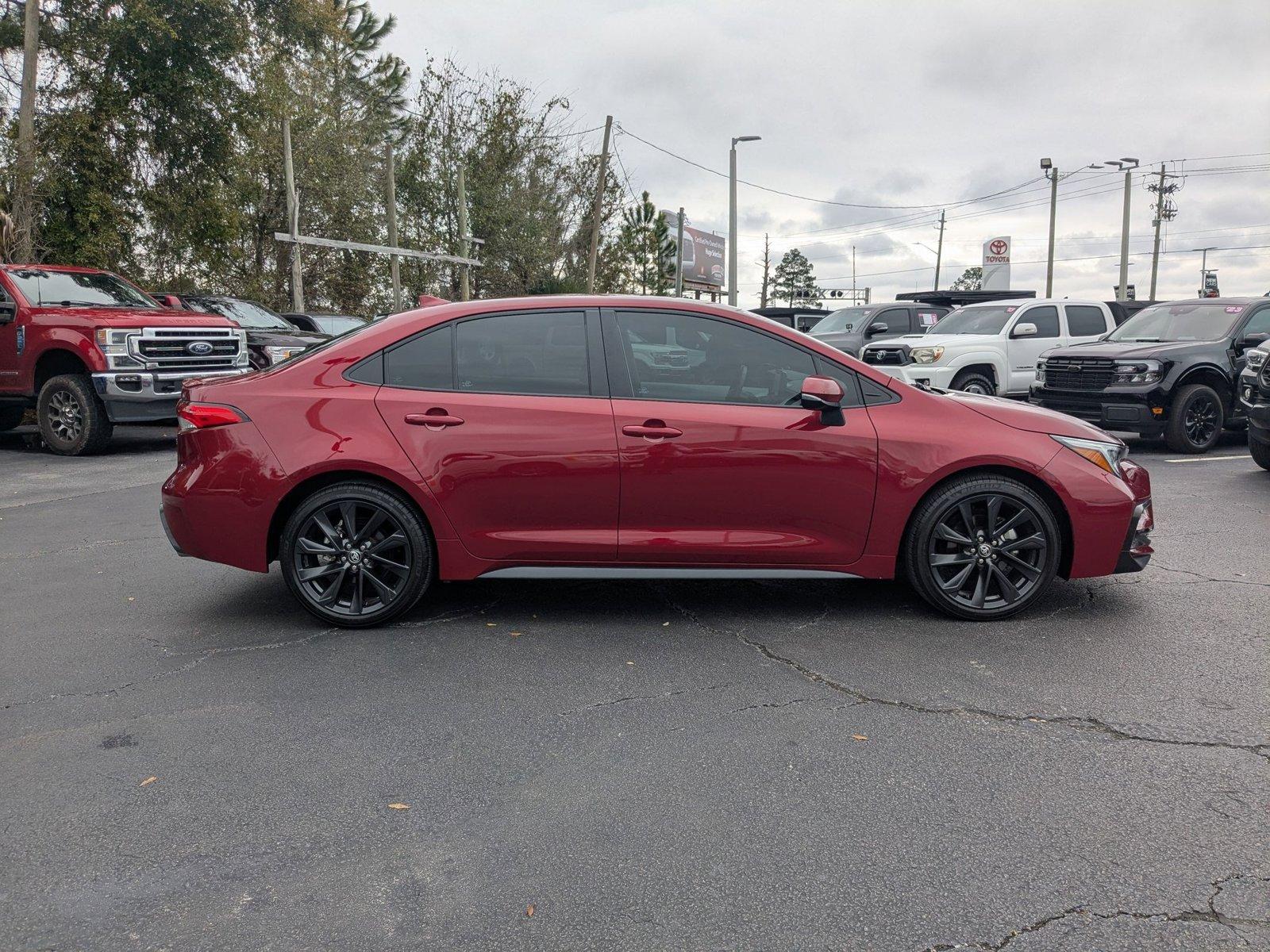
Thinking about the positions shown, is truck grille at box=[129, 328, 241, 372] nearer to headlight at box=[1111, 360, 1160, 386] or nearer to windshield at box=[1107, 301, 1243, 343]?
headlight at box=[1111, 360, 1160, 386]

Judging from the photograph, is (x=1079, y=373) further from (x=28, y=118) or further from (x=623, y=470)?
(x=28, y=118)

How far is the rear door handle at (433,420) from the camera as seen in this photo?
16.1ft

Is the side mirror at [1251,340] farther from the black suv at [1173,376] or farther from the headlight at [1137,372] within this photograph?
the headlight at [1137,372]

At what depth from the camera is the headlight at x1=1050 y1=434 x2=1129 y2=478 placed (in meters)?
5.07

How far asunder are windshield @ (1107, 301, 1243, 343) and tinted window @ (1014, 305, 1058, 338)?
1.80 metres

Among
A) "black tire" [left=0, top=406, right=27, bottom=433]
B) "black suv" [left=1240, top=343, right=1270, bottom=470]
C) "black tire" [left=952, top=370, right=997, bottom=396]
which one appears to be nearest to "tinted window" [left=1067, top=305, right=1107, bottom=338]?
"black tire" [left=952, top=370, right=997, bottom=396]

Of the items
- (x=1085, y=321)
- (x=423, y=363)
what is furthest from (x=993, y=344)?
(x=423, y=363)

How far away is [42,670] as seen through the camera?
4.48 metres

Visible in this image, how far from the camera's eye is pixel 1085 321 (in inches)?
618

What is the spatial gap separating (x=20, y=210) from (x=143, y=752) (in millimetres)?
17441

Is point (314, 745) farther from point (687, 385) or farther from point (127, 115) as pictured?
point (127, 115)

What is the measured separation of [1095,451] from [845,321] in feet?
49.2

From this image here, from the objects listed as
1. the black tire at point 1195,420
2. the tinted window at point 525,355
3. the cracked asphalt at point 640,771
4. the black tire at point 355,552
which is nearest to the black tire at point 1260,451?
the black tire at point 1195,420

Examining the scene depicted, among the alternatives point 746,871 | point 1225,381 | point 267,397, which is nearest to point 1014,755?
point 746,871
